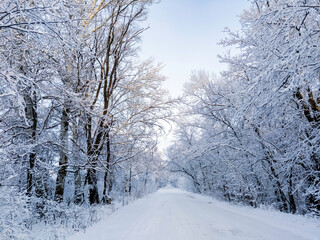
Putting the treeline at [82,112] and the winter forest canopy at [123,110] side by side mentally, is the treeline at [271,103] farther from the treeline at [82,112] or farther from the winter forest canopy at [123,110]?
the treeline at [82,112]

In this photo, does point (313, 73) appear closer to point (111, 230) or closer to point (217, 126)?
→ point (111, 230)

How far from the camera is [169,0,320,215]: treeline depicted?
3.31 meters

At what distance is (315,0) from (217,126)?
1012 cm

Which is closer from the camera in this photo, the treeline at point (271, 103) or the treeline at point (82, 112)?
the treeline at point (271, 103)

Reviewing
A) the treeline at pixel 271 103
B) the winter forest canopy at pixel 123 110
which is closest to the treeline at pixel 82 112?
the winter forest canopy at pixel 123 110

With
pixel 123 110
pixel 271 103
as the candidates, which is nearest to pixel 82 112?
pixel 123 110

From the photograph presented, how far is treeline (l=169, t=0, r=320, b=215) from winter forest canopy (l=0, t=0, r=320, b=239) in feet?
0.16

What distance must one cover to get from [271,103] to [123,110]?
22.9 feet

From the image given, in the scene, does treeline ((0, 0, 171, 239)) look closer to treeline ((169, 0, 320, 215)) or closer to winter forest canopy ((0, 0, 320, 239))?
winter forest canopy ((0, 0, 320, 239))

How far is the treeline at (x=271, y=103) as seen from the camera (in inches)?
130

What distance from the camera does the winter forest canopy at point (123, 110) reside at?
11.9 ft

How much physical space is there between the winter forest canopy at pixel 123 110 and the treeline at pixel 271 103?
48 mm

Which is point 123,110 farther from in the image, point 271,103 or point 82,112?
point 271,103

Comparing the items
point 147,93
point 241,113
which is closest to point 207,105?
point 147,93
